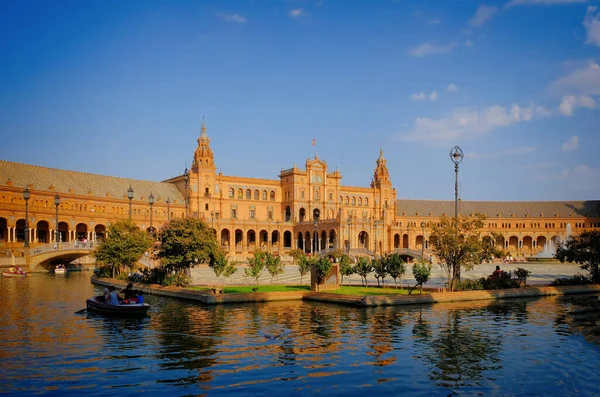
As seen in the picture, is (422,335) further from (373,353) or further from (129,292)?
(129,292)

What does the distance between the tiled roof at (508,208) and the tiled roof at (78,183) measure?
50718mm

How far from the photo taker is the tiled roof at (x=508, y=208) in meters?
122

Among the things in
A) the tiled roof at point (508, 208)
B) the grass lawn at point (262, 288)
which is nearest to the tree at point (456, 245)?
the grass lawn at point (262, 288)

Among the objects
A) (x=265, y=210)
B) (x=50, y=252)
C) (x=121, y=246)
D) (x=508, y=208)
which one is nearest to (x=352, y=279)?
(x=121, y=246)

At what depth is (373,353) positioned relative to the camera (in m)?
18.5

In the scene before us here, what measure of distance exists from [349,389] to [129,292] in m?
15.8

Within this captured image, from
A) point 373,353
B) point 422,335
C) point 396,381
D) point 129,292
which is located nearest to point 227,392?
point 396,381

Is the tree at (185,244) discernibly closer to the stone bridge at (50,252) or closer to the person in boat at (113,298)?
the person in boat at (113,298)

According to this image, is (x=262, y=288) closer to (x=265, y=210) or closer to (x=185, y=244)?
(x=185, y=244)

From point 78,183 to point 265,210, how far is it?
33.7 meters

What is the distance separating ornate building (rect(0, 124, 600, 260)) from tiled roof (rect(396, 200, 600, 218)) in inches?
8.4

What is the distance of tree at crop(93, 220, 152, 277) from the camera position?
43875 mm

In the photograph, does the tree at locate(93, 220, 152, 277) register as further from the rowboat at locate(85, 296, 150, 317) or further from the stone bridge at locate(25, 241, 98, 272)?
the rowboat at locate(85, 296, 150, 317)

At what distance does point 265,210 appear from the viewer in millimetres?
106562
